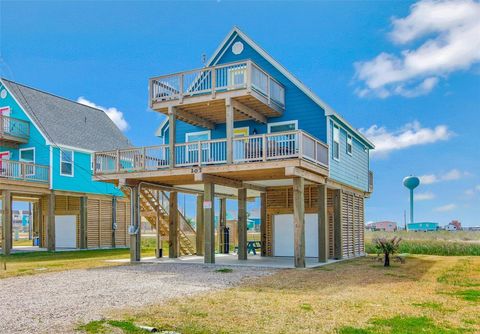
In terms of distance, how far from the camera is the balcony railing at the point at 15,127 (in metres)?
30.1

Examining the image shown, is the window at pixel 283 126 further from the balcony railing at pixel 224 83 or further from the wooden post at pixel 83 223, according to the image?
the wooden post at pixel 83 223

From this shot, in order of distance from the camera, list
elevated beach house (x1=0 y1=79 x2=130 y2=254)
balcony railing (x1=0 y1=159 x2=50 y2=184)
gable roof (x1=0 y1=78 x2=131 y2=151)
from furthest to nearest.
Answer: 1. gable roof (x1=0 y1=78 x2=131 y2=151)
2. elevated beach house (x1=0 y1=79 x2=130 y2=254)
3. balcony railing (x1=0 y1=159 x2=50 y2=184)

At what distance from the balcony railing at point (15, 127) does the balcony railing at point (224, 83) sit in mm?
14087

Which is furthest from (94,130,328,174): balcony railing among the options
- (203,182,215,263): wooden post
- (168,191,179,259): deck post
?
(168,191,179,259): deck post

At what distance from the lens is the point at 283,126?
21484 mm

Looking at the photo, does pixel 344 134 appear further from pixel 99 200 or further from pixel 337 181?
pixel 99 200

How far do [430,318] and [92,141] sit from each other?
2946 centimetres

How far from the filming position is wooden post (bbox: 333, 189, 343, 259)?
22594mm

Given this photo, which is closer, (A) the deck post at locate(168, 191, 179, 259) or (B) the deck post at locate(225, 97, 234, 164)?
(B) the deck post at locate(225, 97, 234, 164)

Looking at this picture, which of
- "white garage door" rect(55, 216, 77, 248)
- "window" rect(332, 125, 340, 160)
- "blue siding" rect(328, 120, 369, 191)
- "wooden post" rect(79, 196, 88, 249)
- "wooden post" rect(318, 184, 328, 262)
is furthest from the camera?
"white garage door" rect(55, 216, 77, 248)

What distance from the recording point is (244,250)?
69.9 feet

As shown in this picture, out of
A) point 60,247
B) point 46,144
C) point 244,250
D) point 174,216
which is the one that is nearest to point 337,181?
point 244,250

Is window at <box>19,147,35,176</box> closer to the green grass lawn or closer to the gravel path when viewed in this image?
the green grass lawn

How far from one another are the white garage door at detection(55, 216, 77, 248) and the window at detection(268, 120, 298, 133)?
1787 cm
